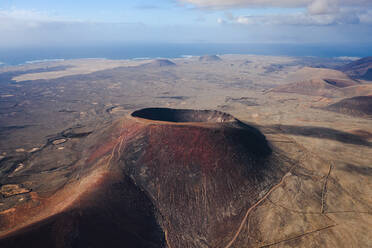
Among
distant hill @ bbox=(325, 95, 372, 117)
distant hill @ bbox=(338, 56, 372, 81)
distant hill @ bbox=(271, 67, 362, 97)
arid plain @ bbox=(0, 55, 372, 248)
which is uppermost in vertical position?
distant hill @ bbox=(338, 56, 372, 81)

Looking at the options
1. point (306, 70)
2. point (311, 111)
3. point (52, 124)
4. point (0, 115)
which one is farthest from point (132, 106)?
point (306, 70)

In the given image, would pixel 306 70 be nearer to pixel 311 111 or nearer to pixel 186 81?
pixel 186 81

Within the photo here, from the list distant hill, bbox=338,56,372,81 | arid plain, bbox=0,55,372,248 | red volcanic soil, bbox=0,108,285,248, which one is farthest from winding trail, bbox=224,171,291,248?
distant hill, bbox=338,56,372,81

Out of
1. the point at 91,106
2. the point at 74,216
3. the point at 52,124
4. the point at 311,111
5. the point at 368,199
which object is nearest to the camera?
the point at 74,216

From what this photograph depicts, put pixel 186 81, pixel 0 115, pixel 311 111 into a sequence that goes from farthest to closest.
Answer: pixel 186 81, pixel 311 111, pixel 0 115

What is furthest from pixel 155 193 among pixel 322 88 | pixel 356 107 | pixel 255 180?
pixel 322 88

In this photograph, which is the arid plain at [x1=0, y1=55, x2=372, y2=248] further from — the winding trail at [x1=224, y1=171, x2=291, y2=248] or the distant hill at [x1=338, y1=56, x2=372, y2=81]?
the distant hill at [x1=338, y1=56, x2=372, y2=81]

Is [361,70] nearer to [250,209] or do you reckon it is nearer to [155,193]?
[250,209]
